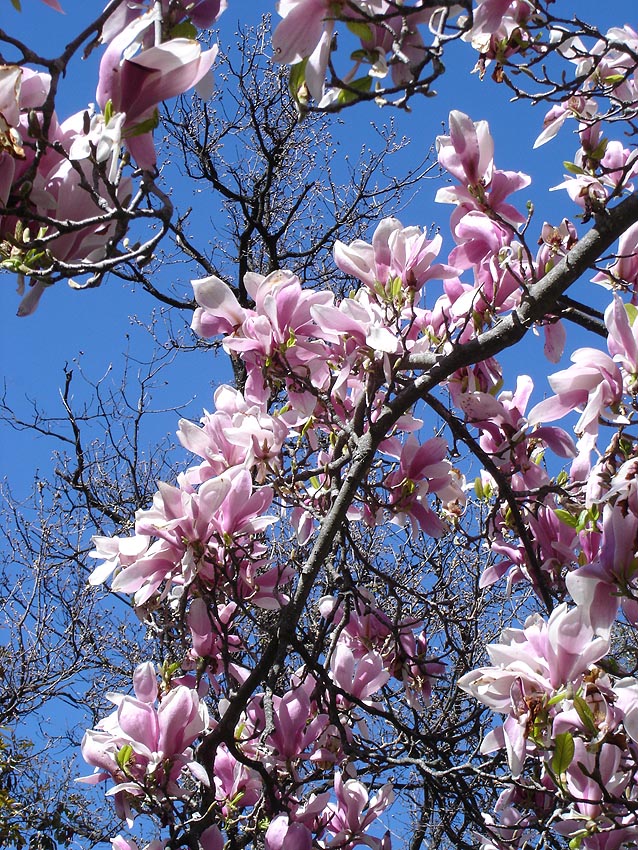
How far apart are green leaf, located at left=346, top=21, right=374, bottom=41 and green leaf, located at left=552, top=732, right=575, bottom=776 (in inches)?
44.6

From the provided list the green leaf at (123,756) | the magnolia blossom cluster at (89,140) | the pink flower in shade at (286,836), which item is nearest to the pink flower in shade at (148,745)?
the green leaf at (123,756)

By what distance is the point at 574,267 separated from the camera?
150cm

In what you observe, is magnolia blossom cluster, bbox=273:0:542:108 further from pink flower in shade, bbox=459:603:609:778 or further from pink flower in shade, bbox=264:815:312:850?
pink flower in shade, bbox=264:815:312:850

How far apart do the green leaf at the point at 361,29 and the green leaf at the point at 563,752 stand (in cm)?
113

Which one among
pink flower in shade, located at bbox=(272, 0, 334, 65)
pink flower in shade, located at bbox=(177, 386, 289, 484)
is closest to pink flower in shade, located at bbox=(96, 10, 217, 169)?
pink flower in shade, located at bbox=(272, 0, 334, 65)

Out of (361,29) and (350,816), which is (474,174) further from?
(350,816)

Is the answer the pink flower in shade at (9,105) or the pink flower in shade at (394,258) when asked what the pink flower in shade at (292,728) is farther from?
the pink flower in shade at (9,105)

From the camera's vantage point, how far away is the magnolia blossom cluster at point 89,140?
3.08 feet

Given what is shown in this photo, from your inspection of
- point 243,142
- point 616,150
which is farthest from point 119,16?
point 243,142

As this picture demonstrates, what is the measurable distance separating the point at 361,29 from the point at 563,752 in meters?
1.17

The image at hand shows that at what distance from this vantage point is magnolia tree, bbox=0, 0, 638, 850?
1.07m

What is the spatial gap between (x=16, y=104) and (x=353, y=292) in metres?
0.99

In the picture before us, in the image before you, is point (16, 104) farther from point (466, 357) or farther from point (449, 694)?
point (449, 694)

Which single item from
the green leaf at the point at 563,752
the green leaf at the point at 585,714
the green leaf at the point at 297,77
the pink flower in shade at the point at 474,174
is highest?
the pink flower in shade at the point at 474,174
